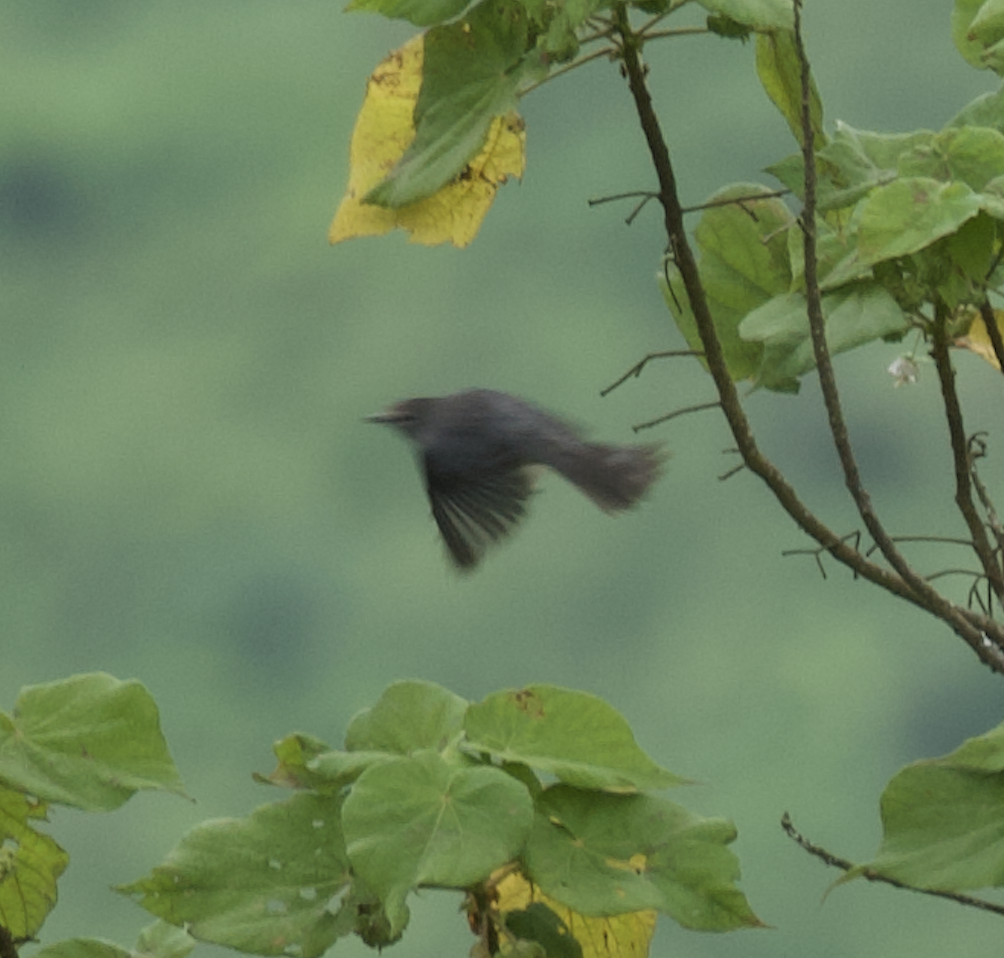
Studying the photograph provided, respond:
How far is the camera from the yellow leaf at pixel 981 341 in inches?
32.0

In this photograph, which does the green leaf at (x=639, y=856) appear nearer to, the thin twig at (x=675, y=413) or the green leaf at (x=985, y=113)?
the thin twig at (x=675, y=413)

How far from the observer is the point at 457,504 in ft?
2.60

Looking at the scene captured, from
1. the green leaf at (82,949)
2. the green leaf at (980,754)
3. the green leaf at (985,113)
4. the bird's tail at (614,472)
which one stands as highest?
the green leaf at (985,113)

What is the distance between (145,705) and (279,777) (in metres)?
0.06

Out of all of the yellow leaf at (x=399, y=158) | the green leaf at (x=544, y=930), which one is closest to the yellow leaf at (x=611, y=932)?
the green leaf at (x=544, y=930)

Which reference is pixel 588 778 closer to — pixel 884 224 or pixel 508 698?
pixel 508 698

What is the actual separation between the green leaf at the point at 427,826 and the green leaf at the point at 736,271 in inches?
10.3

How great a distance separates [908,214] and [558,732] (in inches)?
9.0

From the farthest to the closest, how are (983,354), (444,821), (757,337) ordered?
(983,354)
(757,337)
(444,821)

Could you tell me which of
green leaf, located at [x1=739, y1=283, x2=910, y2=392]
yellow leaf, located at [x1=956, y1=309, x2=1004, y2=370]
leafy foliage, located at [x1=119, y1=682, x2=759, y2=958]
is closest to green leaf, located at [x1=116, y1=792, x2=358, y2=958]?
leafy foliage, located at [x1=119, y1=682, x2=759, y2=958]

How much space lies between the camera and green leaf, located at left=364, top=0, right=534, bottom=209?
2.27 ft

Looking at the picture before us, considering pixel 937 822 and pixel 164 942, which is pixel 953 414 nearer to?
pixel 937 822

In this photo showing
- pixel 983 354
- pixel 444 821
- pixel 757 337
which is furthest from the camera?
pixel 983 354

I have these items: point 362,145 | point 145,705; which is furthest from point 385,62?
point 145,705
